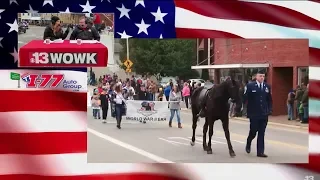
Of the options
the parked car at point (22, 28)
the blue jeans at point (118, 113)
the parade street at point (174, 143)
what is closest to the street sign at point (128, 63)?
the blue jeans at point (118, 113)

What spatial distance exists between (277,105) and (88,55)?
4.76ft

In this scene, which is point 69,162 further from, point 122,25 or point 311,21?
point 311,21

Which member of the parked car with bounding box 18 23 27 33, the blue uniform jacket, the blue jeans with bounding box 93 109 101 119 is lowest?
the blue jeans with bounding box 93 109 101 119

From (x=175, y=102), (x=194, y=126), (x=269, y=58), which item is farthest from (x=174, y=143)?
(x=269, y=58)

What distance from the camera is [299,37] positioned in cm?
320

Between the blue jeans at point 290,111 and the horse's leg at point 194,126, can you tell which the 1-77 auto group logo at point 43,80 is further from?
the blue jeans at point 290,111

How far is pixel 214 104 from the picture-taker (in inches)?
130

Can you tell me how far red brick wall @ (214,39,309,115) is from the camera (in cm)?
317

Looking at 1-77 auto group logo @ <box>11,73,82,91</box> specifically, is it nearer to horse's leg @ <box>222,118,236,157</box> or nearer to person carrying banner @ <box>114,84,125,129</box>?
person carrying banner @ <box>114,84,125,129</box>

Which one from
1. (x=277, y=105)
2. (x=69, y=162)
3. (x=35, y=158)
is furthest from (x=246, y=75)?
(x=35, y=158)

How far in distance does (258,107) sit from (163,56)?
2.69 feet

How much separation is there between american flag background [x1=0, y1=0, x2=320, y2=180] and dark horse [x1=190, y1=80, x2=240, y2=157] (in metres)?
0.26
